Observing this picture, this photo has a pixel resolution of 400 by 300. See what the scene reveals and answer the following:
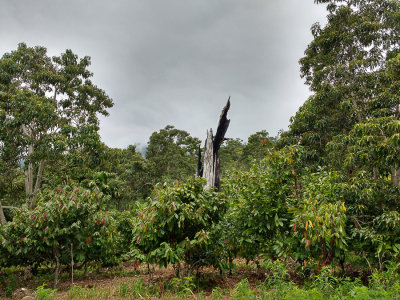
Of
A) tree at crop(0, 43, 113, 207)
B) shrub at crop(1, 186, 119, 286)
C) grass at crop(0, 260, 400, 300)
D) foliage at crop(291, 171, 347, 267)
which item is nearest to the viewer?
grass at crop(0, 260, 400, 300)

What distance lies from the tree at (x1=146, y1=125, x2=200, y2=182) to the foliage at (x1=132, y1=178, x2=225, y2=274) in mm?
20635

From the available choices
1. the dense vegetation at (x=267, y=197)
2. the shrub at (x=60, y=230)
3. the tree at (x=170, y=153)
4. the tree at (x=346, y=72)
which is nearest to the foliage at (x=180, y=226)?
the dense vegetation at (x=267, y=197)

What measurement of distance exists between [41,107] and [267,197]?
28.3ft

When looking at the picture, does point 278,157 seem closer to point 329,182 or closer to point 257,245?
point 329,182

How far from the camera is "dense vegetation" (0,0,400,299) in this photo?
15.0 ft

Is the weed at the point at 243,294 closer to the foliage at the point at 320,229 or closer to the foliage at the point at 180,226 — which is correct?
the foliage at the point at 180,226

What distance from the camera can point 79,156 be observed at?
33.0 ft

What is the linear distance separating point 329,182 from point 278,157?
1.04 meters

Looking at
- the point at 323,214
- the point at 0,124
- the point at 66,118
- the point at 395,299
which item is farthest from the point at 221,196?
the point at 66,118

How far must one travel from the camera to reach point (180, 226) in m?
4.57

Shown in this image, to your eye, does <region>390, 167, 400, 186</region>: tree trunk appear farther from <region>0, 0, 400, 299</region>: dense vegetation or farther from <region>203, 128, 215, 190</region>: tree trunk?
<region>203, 128, 215, 190</region>: tree trunk

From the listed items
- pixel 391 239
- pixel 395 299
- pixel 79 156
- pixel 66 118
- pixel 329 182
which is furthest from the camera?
pixel 66 118

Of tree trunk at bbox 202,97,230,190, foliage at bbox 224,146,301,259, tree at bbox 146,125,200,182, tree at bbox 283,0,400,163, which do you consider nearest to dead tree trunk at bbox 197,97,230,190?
tree trunk at bbox 202,97,230,190

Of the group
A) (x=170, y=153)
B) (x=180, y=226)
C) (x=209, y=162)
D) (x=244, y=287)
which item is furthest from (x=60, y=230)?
(x=170, y=153)
